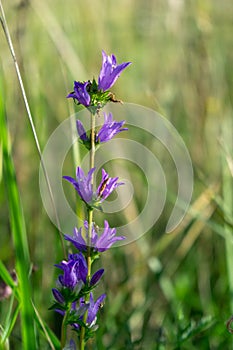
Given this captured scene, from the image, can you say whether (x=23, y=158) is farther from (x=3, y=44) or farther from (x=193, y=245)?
(x=193, y=245)

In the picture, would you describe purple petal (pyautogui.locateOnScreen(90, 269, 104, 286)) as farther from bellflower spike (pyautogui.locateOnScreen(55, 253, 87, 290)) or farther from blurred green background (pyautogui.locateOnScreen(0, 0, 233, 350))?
blurred green background (pyautogui.locateOnScreen(0, 0, 233, 350))

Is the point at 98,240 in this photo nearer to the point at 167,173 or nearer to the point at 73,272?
the point at 73,272

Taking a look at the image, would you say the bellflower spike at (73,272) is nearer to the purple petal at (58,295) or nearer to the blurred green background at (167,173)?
the purple petal at (58,295)

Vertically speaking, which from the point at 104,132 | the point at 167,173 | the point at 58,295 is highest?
the point at 167,173

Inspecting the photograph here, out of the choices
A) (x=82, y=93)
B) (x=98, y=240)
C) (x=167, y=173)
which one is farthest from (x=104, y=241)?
(x=167, y=173)

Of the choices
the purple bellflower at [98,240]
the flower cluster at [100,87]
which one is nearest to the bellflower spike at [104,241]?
the purple bellflower at [98,240]

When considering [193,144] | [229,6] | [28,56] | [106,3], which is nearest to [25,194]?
[28,56]

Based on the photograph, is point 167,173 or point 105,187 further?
point 167,173
